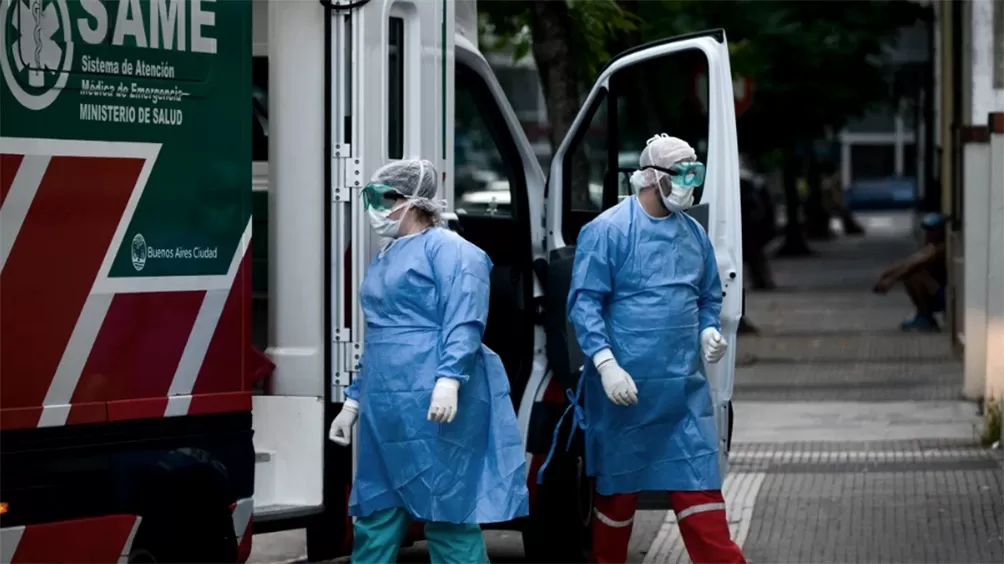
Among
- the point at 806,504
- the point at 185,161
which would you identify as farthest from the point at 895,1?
the point at 185,161

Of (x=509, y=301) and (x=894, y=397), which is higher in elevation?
(x=509, y=301)

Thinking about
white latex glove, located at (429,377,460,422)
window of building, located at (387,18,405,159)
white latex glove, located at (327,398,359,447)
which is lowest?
white latex glove, located at (327,398,359,447)

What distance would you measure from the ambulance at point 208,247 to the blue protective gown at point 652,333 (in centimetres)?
29

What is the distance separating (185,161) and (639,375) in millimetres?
1812

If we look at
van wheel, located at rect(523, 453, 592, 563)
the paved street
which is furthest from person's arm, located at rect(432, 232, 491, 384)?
the paved street

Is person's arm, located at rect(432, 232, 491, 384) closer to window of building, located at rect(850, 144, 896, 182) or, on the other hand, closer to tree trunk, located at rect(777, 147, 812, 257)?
tree trunk, located at rect(777, 147, 812, 257)

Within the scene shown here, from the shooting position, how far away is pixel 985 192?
12.0 meters

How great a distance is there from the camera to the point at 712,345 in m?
6.46

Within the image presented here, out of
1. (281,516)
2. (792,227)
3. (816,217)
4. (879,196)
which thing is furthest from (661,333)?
(879,196)

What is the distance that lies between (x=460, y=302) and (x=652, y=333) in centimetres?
97

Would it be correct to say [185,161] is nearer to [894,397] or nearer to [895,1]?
[894,397]

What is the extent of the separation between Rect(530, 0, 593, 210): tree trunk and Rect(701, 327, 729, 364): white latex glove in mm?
6410

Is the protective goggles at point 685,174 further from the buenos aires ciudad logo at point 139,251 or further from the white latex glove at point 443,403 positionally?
Result: the buenos aires ciudad logo at point 139,251

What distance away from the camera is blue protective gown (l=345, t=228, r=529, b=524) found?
18.9ft
